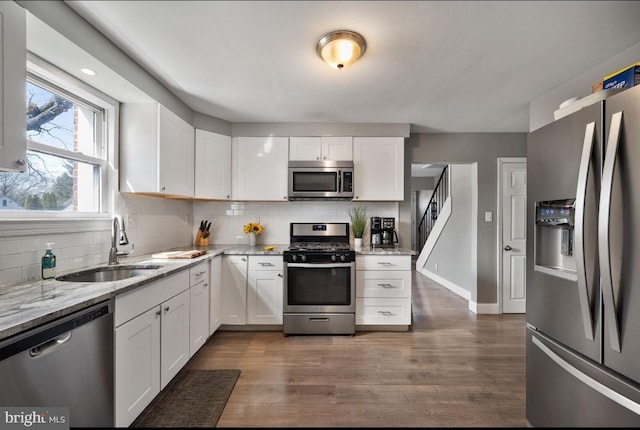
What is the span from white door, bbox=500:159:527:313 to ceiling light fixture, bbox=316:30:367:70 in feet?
9.38

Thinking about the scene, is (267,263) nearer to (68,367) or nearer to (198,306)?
(198,306)

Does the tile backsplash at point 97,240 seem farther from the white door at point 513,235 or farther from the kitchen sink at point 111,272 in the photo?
the white door at point 513,235

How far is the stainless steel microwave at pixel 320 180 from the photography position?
10.0 feet

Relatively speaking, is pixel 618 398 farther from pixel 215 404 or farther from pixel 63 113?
pixel 63 113

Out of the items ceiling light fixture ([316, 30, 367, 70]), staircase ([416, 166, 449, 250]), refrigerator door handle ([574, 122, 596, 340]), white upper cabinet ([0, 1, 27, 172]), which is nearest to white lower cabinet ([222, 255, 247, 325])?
white upper cabinet ([0, 1, 27, 172])

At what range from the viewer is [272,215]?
11.2ft

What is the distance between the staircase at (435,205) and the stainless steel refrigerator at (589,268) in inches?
144

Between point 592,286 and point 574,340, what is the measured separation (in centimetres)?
30

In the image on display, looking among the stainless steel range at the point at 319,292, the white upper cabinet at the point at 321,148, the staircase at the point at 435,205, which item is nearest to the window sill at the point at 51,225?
the stainless steel range at the point at 319,292

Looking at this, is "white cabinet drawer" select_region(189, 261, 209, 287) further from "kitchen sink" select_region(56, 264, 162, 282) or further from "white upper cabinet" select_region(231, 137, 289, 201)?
"white upper cabinet" select_region(231, 137, 289, 201)

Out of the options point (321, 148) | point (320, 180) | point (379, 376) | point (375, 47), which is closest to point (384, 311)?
point (379, 376)

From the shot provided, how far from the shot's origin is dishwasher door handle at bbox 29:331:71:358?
3.18 ft

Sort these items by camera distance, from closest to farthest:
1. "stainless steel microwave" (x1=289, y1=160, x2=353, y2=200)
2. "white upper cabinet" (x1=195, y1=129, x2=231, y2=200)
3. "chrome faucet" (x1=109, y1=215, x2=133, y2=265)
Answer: "chrome faucet" (x1=109, y1=215, x2=133, y2=265)
"white upper cabinet" (x1=195, y1=129, x2=231, y2=200)
"stainless steel microwave" (x1=289, y1=160, x2=353, y2=200)

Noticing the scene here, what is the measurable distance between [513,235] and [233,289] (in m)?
3.54
